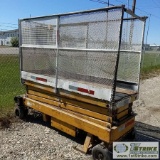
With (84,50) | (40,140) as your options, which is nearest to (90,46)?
(84,50)

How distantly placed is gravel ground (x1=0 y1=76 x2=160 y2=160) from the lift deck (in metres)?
0.29

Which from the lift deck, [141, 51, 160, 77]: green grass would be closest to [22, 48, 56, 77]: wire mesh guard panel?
the lift deck

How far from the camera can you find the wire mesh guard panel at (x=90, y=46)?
136 inches

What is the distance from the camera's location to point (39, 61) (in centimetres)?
473

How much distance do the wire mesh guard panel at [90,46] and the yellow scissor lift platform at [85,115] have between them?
0.40 metres

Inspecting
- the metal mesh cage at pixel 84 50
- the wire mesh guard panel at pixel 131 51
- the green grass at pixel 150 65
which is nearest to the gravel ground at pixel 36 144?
the metal mesh cage at pixel 84 50

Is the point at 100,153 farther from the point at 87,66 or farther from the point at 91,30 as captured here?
the point at 91,30

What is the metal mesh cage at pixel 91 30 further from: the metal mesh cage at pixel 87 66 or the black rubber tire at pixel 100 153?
the black rubber tire at pixel 100 153

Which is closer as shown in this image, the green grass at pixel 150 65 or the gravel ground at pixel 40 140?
the gravel ground at pixel 40 140

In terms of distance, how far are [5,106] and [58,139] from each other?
219cm

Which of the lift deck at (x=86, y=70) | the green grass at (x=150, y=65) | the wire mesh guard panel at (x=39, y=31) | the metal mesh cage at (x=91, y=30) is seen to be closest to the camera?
the metal mesh cage at (x=91, y=30)

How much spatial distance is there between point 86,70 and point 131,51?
1.16 meters

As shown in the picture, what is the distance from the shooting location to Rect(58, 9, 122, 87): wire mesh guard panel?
3453mm

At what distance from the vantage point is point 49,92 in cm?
464
